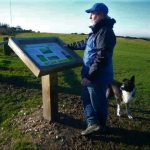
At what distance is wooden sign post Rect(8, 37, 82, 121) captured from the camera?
8867 millimetres

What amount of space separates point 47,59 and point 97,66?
3.89 feet

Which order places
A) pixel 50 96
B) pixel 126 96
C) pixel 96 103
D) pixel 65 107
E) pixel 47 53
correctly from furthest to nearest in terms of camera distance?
pixel 65 107 → pixel 126 96 → pixel 50 96 → pixel 47 53 → pixel 96 103

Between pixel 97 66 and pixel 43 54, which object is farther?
pixel 43 54

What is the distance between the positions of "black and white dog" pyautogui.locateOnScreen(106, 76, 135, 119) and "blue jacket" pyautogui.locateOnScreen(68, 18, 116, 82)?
135cm

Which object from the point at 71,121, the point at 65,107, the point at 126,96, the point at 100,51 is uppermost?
the point at 100,51

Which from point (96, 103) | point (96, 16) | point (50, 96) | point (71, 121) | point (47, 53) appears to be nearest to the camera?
point (96, 16)

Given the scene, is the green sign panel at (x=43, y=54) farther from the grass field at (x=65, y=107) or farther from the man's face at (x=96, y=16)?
the grass field at (x=65, y=107)

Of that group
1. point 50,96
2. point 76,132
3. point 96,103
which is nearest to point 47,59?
point 50,96

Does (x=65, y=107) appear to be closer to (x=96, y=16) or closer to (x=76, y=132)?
(x=76, y=132)

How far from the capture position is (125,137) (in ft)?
31.5

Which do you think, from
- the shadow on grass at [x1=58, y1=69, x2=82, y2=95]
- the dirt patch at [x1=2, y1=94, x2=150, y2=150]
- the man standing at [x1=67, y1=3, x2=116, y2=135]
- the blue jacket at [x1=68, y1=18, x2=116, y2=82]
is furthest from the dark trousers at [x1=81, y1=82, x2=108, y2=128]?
the shadow on grass at [x1=58, y1=69, x2=82, y2=95]

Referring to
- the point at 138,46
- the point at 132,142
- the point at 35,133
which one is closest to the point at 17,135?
the point at 35,133

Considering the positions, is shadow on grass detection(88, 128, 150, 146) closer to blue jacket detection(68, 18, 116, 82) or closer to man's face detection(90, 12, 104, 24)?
blue jacket detection(68, 18, 116, 82)

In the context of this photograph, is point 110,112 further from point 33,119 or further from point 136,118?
point 33,119
